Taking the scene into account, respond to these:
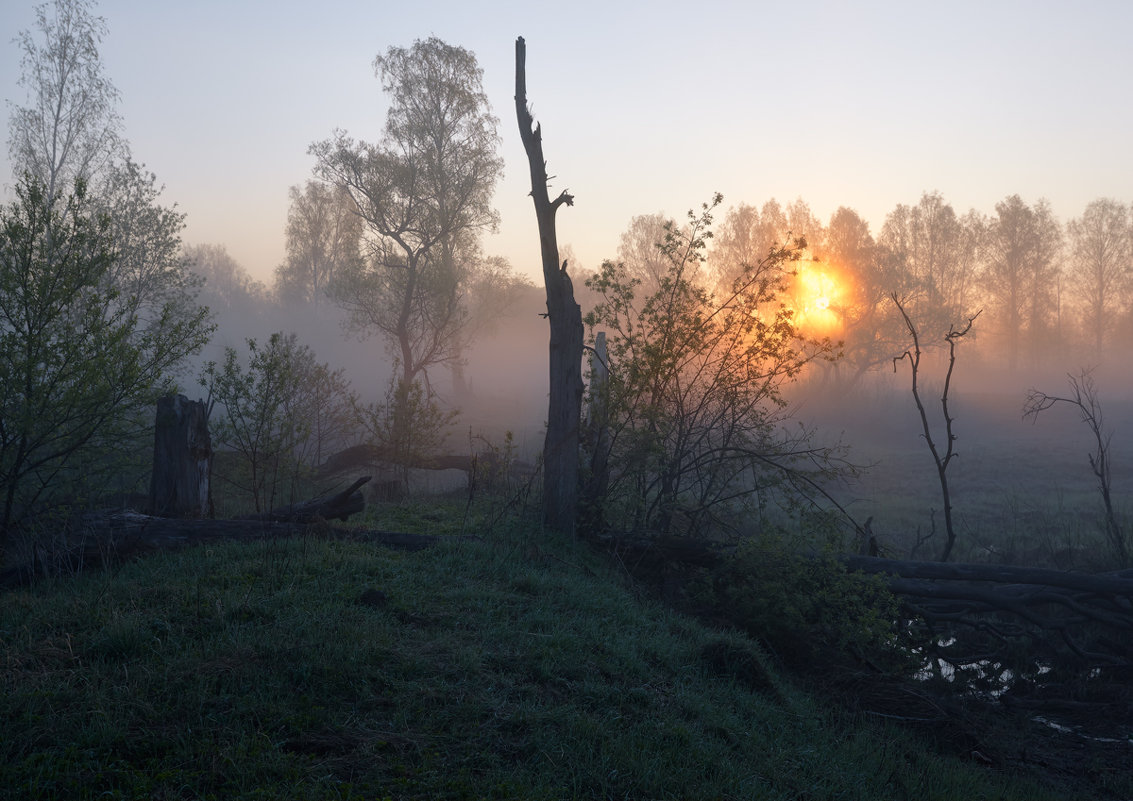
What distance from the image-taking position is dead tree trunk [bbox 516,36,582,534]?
9.79 m

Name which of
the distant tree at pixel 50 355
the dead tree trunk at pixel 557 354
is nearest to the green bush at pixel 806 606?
the dead tree trunk at pixel 557 354

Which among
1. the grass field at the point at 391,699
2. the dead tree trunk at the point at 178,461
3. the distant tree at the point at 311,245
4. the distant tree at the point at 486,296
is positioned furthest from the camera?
the distant tree at the point at 311,245

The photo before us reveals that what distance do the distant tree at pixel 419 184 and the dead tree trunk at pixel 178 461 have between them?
17840 mm

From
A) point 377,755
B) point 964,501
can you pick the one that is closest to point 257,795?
point 377,755

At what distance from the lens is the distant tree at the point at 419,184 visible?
27.9 m

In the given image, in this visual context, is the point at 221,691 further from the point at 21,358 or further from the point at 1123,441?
the point at 1123,441

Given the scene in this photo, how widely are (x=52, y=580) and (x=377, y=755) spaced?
433 cm

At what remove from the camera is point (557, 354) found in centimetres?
1026

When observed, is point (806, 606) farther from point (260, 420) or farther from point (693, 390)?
point (260, 420)

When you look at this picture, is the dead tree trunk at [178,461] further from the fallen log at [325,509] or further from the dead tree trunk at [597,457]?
the dead tree trunk at [597,457]

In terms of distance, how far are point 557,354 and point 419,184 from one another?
67.2ft

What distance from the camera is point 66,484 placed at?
28.9 ft

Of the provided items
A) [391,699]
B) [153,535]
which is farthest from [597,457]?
[391,699]

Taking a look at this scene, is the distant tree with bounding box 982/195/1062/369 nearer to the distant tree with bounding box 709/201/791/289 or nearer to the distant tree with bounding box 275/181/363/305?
the distant tree with bounding box 709/201/791/289
